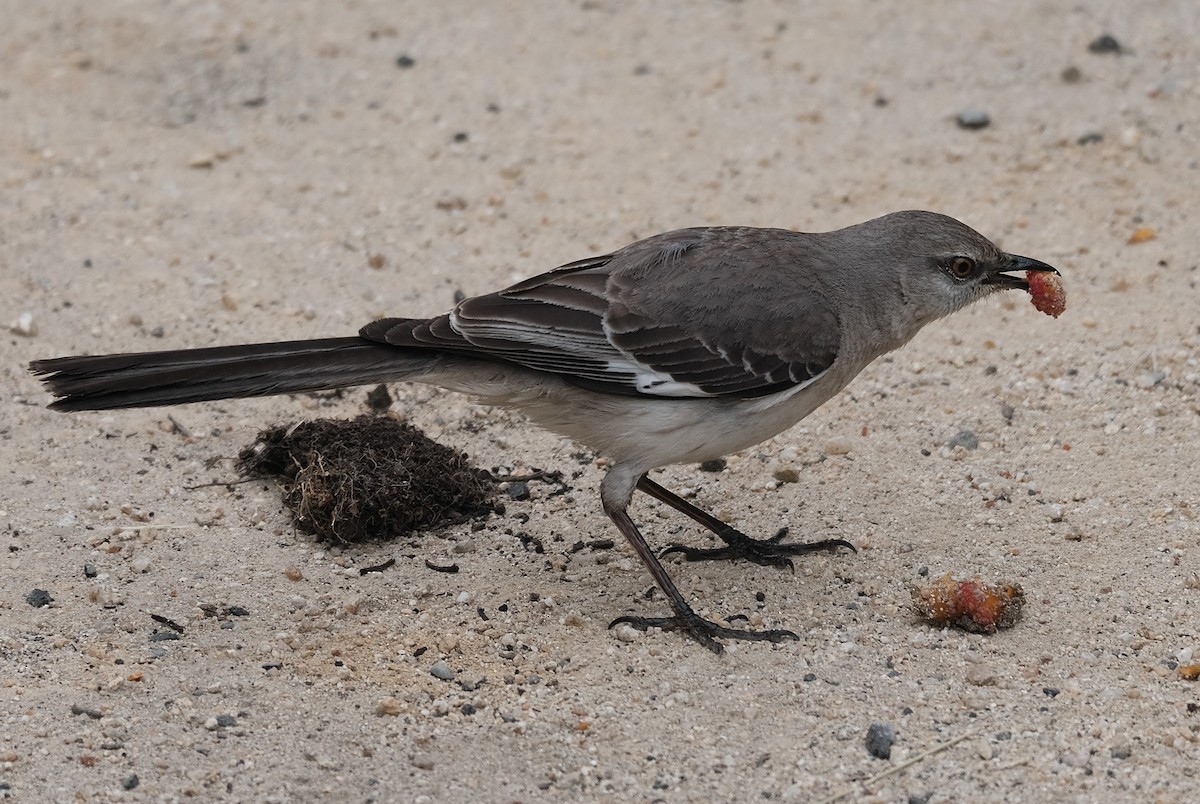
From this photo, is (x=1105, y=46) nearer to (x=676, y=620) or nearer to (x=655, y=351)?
(x=655, y=351)

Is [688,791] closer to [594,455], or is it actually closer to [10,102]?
[594,455]

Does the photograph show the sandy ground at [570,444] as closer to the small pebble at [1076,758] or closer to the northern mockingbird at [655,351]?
the small pebble at [1076,758]

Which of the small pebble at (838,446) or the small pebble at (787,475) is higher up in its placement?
the small pebble at (838,446)

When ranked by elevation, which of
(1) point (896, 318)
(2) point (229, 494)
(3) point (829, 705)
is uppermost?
(1) point (896, 318)

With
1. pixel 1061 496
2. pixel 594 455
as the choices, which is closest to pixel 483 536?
pixel 594 455

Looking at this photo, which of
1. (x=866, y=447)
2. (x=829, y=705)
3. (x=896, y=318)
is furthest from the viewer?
(x=866, y=447)

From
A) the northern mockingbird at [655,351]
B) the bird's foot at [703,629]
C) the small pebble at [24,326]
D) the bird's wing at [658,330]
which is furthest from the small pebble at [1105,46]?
the small pebble at [24,326]
